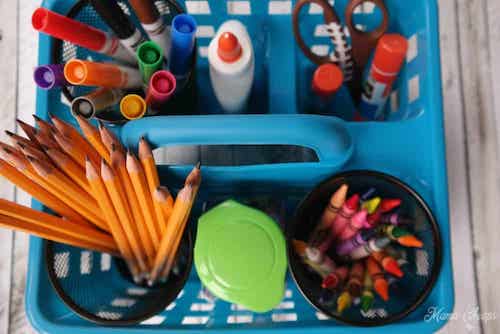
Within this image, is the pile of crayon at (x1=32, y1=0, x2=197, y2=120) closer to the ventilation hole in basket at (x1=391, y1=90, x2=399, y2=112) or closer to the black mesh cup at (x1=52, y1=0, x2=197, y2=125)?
the black mesh cup at (x1=52, y1=0, x2=197, y2=125)

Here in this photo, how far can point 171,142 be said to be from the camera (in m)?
0.31

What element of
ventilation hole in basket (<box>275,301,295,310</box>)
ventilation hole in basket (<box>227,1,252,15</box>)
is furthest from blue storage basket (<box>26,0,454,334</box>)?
ventilation hole in basket (<box>227,1,252,15</box>)

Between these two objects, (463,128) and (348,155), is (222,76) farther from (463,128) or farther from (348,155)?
(463,128)

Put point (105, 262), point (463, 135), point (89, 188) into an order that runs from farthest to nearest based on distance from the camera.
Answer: point (463, 135) < point (105, 262) < point (89, 188)

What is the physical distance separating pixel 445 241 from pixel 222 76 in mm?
195

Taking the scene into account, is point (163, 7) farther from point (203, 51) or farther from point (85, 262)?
point (85, 262)

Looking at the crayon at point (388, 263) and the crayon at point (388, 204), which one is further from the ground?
the crayon at point (388, 204)

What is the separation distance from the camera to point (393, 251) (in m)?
0.37

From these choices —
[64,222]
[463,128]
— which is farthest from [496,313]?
[64,222]

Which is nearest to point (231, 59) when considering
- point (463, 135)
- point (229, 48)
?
point (229, 48)

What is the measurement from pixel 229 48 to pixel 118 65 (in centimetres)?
10

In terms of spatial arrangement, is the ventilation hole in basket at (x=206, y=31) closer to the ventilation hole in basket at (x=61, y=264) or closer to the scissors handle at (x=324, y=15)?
the scissors handle at (x=324, y=15)

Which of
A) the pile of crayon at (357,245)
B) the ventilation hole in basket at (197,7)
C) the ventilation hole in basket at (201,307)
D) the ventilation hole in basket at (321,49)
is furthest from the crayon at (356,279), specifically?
the ventilation hole in basket at (197,7)

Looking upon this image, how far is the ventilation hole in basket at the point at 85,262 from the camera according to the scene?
386 mm
